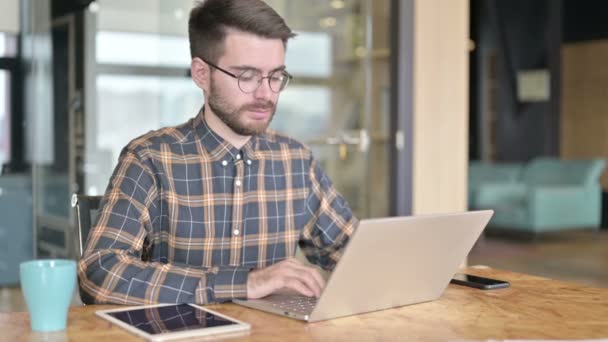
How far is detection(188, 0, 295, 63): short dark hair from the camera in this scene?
5.82ft

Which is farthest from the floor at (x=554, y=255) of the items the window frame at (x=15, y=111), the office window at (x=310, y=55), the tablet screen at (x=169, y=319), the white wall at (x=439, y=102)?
the tablet screen at (x=169, y=319)

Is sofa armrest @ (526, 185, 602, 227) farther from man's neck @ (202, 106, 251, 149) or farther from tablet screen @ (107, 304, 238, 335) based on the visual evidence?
tablet screen @ (107, 304, 238, 335)

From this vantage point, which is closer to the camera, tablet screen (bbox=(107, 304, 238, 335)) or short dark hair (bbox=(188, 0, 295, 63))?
tablet screen (bbox=(107, 304, 238, 335))

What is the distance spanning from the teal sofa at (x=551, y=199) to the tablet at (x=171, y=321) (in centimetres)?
627

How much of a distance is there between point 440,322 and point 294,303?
243mm

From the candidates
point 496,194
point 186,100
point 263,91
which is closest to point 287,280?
point 263,91

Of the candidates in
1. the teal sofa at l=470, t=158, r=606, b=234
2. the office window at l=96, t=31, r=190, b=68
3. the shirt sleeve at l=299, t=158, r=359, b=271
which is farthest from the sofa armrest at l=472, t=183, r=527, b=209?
the shirt sleeve at l=299, t=158, r=359, b=271

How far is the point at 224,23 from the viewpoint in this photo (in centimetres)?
181

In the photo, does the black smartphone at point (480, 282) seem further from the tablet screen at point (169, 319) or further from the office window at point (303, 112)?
the office window at point (303, 112)

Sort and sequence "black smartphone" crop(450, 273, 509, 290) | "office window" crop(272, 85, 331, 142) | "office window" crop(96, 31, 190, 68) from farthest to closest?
"office window" crop(272, 85, 331, 142)
"office window" crop(96, 31, 190, 68)
"black smartphone" crop(450, 273, 509, 290)

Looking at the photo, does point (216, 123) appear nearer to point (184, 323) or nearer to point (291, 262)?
point (291, 262)

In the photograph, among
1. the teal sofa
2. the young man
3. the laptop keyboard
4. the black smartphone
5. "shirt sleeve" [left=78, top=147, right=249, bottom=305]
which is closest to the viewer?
the laptop keyboard

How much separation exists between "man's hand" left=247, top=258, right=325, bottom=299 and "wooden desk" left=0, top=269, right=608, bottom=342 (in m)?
0.05

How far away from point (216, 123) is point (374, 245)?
0.74m
